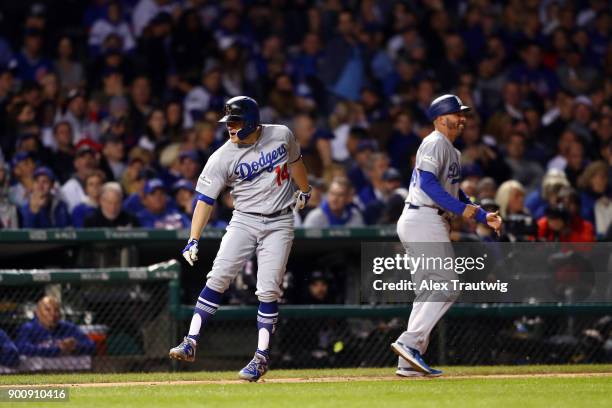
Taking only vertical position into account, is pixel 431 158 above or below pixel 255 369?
above

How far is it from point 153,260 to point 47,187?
1.07 metres

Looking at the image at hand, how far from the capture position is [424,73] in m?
15.0

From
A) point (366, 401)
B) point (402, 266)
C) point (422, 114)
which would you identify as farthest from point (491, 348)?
point (422, 114)

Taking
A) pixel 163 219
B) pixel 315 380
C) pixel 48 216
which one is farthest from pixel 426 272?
pixel 48 216

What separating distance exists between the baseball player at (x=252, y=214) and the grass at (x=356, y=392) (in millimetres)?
425

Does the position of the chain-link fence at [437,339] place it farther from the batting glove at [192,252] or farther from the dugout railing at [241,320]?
the batting glove at [192,252]

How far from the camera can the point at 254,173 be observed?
312 inches

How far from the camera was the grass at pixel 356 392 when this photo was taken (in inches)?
265

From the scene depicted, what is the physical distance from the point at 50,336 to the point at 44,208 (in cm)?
158

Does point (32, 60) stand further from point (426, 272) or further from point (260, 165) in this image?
point (426, 272)

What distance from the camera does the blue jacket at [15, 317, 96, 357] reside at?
9.24m

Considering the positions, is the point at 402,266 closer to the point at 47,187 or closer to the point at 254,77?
the point at 47,187

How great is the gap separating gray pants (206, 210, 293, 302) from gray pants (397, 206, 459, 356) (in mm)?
785

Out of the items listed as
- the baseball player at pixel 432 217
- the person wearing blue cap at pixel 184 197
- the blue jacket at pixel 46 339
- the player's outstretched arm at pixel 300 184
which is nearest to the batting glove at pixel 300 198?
the player's outstretched arm at pixel 300 184
